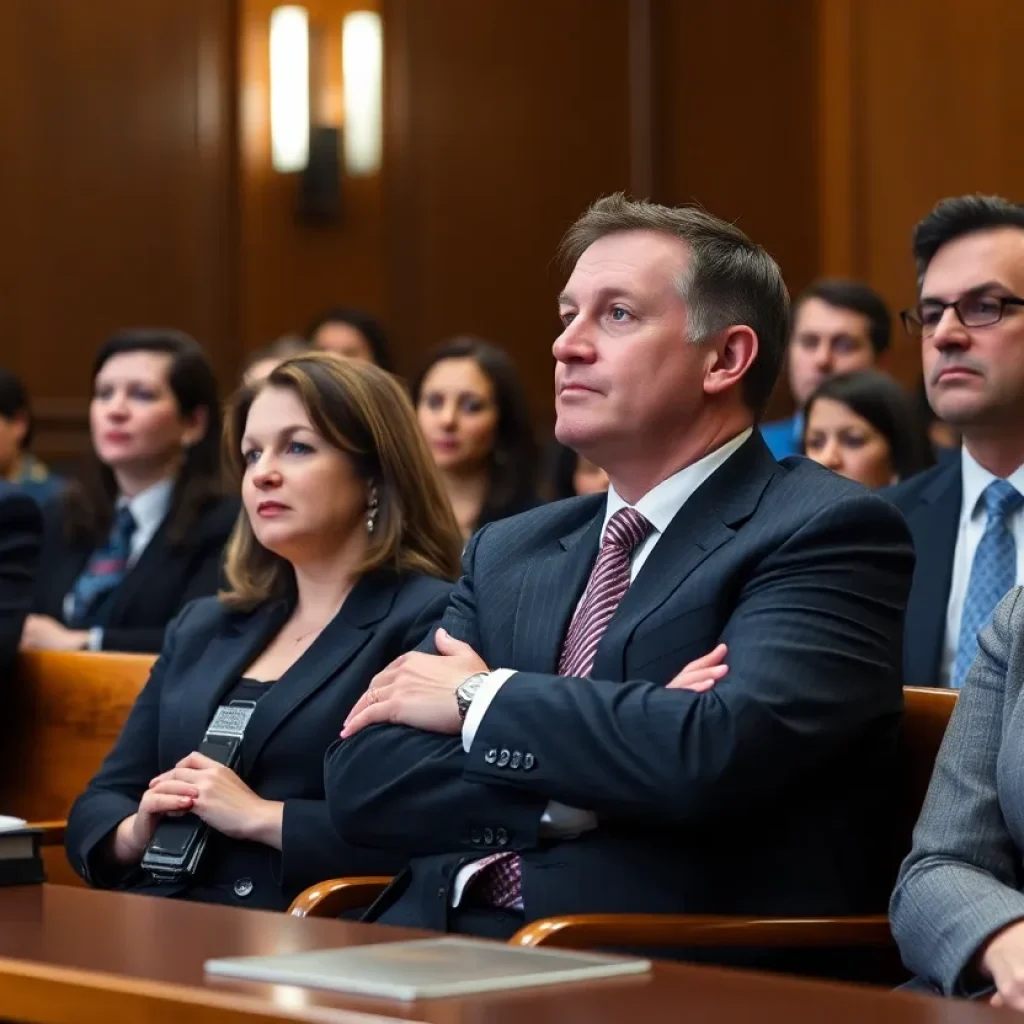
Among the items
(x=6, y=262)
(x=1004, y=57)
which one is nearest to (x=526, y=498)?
(x=1004, y=57)

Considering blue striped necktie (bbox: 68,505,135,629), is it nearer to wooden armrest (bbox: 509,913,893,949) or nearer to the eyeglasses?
the eyeglasses

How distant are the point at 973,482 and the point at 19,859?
1.97 meters

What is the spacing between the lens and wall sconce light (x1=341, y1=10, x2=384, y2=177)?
24.3ft

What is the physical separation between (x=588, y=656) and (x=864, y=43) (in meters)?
4.77

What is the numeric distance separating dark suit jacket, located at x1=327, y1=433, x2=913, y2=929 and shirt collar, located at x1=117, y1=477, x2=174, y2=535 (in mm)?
2569

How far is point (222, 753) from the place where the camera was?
307 centimetres

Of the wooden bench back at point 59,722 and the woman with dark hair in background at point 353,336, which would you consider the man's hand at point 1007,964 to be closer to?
the wooden bench back at point 59,722

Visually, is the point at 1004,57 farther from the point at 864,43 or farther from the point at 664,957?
the point at 664,957

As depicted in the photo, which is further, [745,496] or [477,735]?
[745,496]

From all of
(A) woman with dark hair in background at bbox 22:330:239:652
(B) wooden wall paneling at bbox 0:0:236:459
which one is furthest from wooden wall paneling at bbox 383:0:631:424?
(A) woman with dark hair in background at bbox 22:330:239:652

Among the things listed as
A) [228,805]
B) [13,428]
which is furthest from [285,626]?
[13,428]

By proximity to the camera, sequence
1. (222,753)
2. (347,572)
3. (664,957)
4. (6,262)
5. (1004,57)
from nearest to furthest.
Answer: (664,957), (222,753), (347,572), (1004,57), (6,262)

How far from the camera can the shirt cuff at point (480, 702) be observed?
2.40m

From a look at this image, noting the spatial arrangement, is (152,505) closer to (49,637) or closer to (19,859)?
(49,637)
